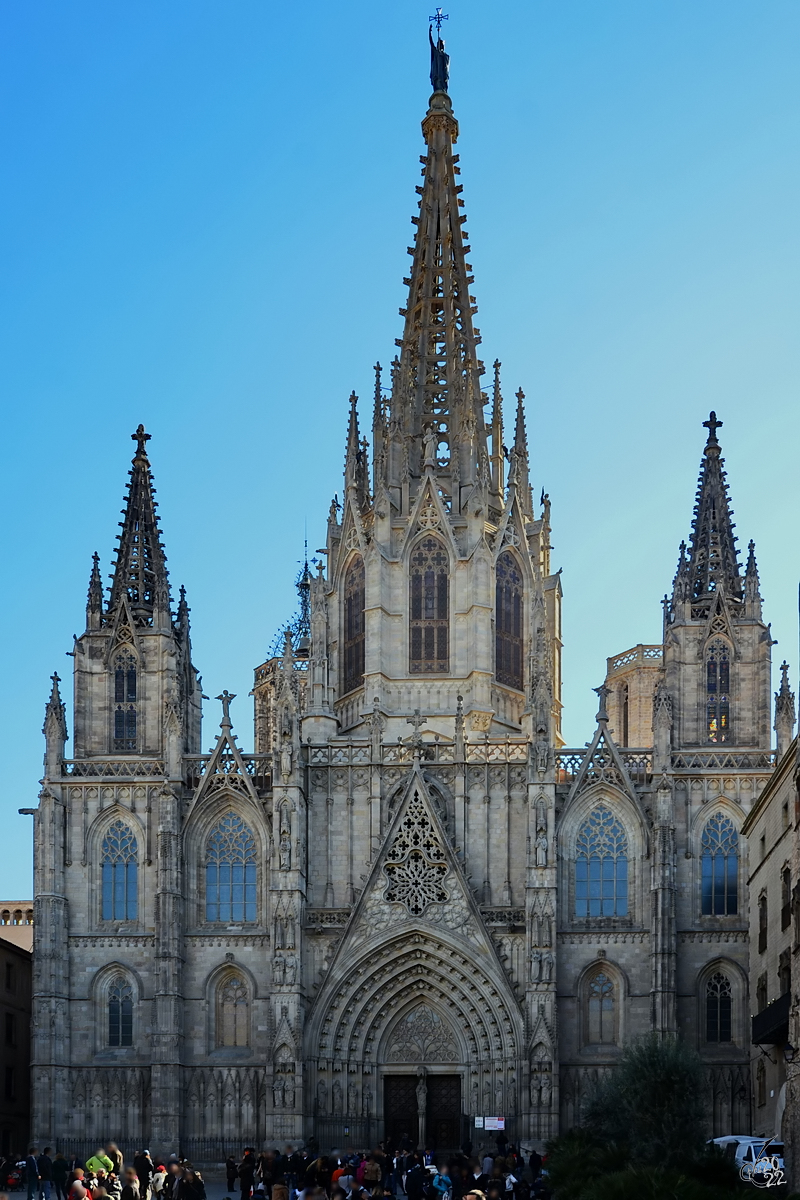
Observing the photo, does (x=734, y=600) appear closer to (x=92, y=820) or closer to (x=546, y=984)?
(x=546, y=984)

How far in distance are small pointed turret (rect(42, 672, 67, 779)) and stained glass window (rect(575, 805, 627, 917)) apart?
17882 millimetres

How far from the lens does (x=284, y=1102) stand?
5928cm

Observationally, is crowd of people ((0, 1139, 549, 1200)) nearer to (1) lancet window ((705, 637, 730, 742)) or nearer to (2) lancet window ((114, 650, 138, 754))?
(1) lancet window ((705, 637, 730, 742))

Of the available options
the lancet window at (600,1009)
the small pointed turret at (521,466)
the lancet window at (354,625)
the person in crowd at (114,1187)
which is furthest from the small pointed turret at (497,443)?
the person in crowd at (114,1187)

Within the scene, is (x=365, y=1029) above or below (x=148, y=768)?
below

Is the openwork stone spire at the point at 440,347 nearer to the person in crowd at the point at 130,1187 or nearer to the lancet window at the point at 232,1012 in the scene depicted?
the lancet window at the point at 232,1012

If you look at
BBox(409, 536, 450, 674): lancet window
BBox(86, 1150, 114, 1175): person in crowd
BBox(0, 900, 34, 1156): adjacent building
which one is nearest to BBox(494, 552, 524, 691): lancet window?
BBox(409, 536, 450, 674): lancet window

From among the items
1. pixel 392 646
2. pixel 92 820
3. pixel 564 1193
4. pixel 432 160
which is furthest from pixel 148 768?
pixel 564 1193

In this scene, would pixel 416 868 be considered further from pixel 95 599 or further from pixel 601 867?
pixel 95 599

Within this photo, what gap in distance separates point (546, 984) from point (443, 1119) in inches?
256

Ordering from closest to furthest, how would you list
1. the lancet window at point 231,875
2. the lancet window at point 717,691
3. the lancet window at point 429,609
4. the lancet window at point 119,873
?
the lancet window at point 231,875, the lancet window at point 119,873, the lancet window at point 717,691, the lancet window at point 429,609

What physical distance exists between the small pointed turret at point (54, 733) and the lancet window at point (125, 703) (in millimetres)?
1992

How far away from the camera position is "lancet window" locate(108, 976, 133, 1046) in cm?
6241

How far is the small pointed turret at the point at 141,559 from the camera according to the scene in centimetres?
6712
